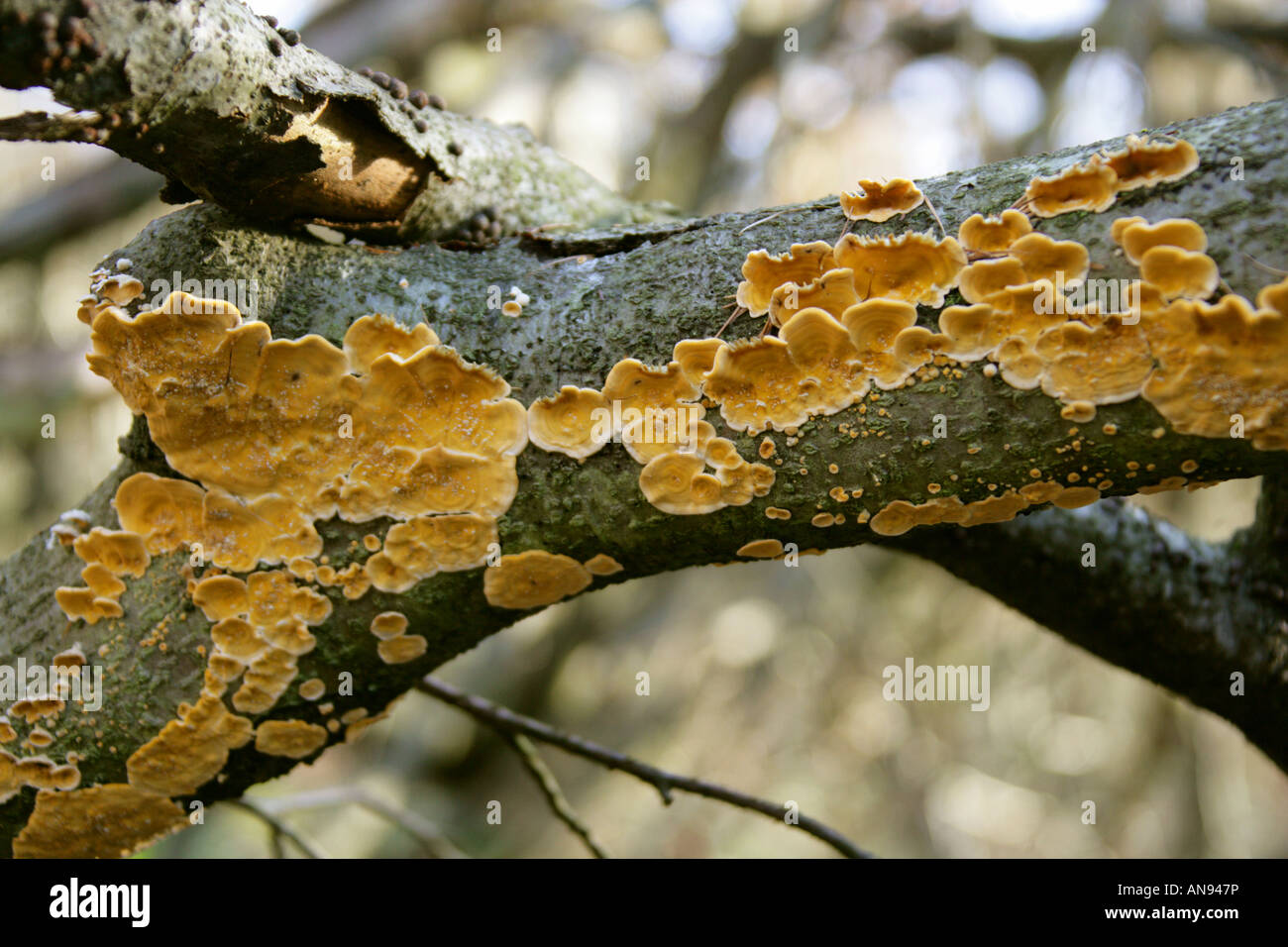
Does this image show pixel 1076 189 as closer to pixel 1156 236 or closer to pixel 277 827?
pixel 1156 236

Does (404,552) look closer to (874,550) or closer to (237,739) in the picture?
(237,739)

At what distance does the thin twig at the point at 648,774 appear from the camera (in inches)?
59.1

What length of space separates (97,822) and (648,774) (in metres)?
0.84

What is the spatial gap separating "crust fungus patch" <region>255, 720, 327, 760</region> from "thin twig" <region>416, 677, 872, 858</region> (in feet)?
0.90

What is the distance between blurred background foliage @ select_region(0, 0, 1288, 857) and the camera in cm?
347

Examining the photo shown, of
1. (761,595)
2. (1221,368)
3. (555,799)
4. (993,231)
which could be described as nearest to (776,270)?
(993,231)

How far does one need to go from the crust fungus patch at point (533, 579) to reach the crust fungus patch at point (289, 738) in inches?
12.6

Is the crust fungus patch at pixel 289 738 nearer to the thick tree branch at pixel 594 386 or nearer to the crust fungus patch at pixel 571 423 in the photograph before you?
the thick tree branch at pixel 594 386

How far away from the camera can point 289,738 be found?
3.80ft

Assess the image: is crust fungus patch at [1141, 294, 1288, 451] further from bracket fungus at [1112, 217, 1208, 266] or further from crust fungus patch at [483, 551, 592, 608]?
crust fungus patch at [483, 551, 592, 608]

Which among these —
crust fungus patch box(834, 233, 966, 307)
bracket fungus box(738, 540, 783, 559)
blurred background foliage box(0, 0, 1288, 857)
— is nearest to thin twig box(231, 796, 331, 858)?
bracket fungus box(738, 540, 783, 559)

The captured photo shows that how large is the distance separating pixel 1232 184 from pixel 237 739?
131 centimetres

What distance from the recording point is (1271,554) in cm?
141

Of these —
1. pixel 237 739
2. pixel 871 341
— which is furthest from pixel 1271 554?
pixel 237 739
